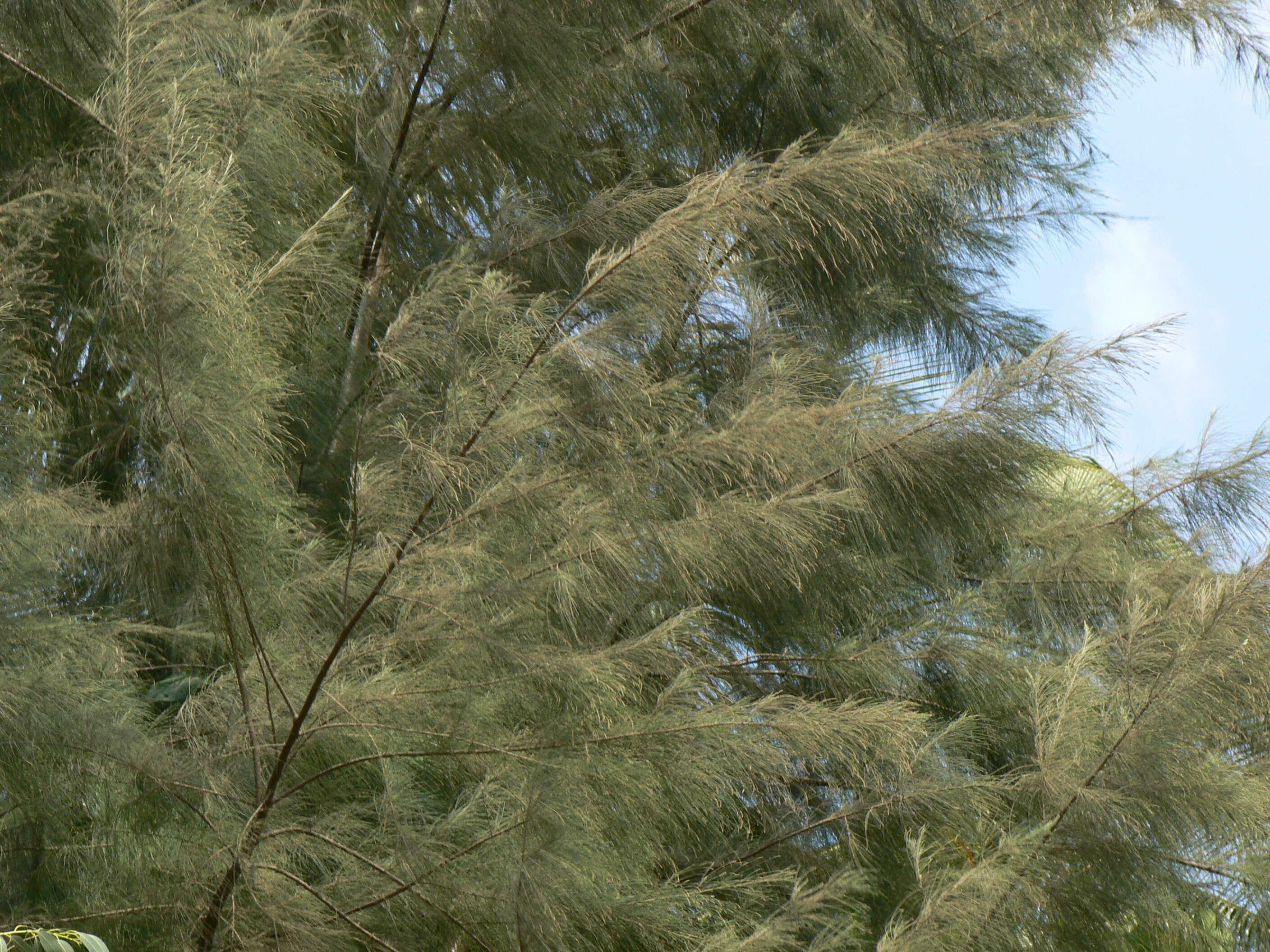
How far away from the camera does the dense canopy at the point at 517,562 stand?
205 centimetres

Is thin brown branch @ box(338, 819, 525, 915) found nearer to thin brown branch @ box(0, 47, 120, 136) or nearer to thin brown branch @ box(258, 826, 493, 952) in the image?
thin brown branch @ box(258, 826, 493, 952)

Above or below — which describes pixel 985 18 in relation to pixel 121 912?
above

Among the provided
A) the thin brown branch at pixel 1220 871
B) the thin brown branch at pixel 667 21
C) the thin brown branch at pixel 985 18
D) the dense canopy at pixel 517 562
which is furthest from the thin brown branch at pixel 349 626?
the thin brown branch at pixel 985 18

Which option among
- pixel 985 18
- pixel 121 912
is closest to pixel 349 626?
pixel 121 912

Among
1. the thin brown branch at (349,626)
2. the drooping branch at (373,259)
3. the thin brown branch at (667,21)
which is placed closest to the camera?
the thin brown branch at (349,626)

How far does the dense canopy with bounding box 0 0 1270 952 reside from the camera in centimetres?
205

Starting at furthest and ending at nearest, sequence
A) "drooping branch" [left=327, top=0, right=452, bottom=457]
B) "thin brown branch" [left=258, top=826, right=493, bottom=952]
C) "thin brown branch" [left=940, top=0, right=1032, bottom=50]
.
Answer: "thin brown branch" [left=940, top=0, right=1032, bottom=50] → "drooping branch" [left=327, top=0, right=452, bottom=457] → "thin brown branch" [left=258, top=826, right=493, bottom=952]

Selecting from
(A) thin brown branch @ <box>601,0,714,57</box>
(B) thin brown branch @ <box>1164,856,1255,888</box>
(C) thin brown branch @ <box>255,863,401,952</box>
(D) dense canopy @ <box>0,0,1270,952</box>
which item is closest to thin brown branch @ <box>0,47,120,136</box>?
(D) dense canopy @ <box>0,0,1270,952</box>

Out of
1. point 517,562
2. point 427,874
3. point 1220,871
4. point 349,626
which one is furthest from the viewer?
point 1220,871

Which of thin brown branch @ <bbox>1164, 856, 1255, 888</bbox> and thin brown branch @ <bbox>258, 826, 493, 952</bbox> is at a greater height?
thin brown branch @ <bbox>258, 826, 493, 952</bbox>

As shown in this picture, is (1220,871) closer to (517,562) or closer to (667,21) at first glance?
(517,562)

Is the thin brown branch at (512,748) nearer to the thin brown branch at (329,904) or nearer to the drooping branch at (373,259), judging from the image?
the thin brown branch at (329,904)

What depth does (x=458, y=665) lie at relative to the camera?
2109 millimetres

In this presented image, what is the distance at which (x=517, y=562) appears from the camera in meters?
2.07
